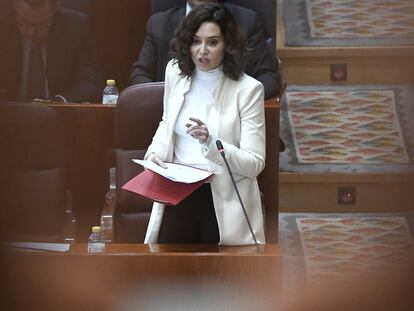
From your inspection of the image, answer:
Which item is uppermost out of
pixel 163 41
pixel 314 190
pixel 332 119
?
pixel 163 41

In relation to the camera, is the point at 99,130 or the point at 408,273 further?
the point at 99,130

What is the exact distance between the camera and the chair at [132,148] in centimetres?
86

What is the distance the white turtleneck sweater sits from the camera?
755 millimetres

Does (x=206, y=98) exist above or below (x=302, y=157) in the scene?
above

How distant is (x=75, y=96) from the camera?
3.10 feet

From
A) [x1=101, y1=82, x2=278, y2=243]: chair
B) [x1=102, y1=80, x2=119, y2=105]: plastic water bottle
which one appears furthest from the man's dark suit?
[x1=101, y1=82, x2=278, y2=243]: chair

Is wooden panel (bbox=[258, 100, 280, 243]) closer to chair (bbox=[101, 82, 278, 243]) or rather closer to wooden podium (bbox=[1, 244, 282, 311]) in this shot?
chair (bbox=[101, 82, 278, 243])

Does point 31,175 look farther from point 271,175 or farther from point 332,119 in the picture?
point 332,119

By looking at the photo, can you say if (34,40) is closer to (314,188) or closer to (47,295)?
(47,295)

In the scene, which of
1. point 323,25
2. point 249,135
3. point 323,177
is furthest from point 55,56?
point 323,25

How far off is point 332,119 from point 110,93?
32cm

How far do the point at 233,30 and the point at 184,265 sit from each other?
Result: 28 centimetres

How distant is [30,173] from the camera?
0.46 meters

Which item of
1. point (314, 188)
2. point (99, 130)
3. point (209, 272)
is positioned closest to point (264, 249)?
point (209, 272)
